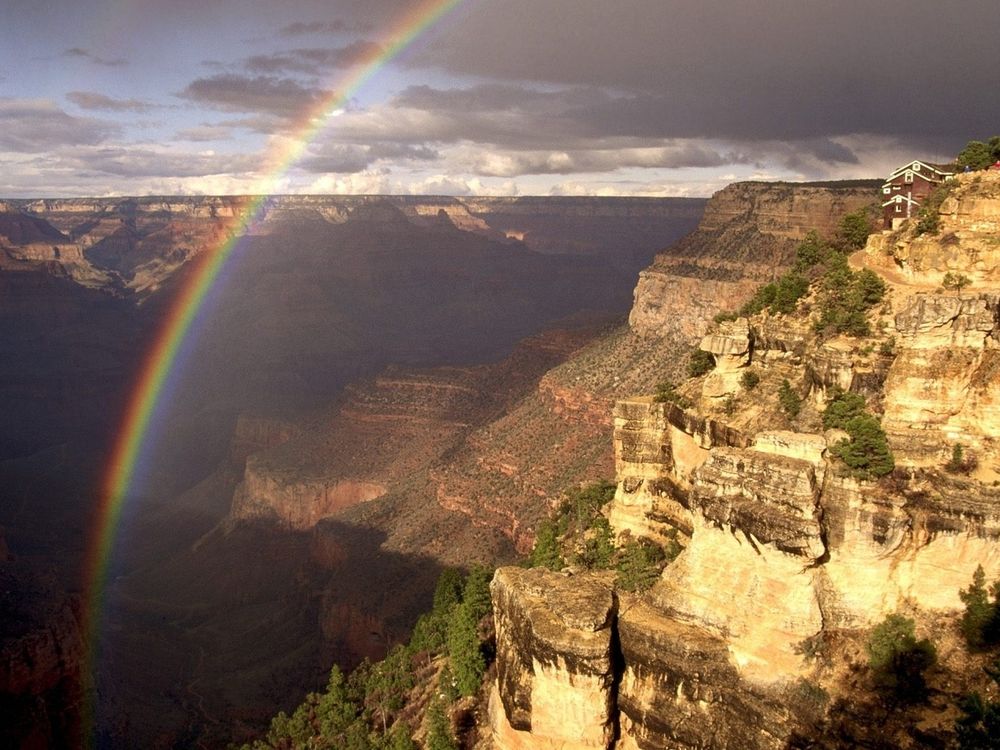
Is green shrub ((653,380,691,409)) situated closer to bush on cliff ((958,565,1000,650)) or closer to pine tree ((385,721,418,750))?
bush on cliff ((958,565,1000,650))

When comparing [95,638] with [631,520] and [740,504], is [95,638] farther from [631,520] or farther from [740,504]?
[740,504]

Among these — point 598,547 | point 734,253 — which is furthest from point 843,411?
point 734,253

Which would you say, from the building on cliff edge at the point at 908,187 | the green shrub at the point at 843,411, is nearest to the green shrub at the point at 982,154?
the building on cliff edge at the point at 908,187

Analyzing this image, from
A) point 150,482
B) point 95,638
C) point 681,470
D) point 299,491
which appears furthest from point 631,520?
point 150,482

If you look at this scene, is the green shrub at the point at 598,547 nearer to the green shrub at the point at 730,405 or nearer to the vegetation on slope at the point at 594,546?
the vegetation on slope at the point at 594,546

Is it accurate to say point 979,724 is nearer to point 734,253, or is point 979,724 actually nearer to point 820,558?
point 820,558

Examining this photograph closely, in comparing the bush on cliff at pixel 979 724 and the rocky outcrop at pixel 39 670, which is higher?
the bush on cliff at pixel 979 724

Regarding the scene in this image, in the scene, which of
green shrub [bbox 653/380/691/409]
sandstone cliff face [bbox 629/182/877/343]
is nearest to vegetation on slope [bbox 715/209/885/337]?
green shrub [bbox 653/380/691/409]
